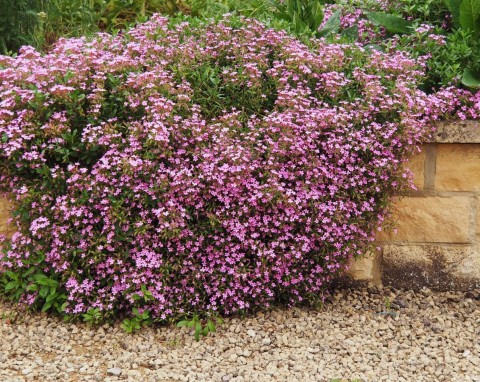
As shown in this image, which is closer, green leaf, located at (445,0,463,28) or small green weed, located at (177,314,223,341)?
small green weed, located at (177,314,223,341)

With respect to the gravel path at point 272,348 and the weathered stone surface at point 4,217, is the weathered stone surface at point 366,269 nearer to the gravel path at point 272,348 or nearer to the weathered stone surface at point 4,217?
the gravel path at point 272,348

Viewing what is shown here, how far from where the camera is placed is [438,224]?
12.4ft

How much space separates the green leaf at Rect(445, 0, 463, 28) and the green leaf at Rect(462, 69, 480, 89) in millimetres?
501

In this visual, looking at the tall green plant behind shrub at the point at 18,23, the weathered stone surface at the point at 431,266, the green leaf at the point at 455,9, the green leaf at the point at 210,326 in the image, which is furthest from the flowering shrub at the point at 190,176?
the tall green plant behind shrub at the point at 18,23

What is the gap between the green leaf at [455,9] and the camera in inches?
161

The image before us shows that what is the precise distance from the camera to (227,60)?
369 cm

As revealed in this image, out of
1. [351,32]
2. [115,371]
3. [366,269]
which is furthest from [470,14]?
[115,371]

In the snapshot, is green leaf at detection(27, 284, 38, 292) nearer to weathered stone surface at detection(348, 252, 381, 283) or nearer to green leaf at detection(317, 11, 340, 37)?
weathered stone surface at detection(348, 252, 381, 283)

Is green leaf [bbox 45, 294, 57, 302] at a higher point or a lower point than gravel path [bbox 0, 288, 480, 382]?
higher

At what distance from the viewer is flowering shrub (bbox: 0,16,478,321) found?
3.20 m

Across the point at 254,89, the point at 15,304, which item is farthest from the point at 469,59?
the point at 15,304

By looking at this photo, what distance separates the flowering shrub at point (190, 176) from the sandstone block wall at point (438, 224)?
21 centimetres

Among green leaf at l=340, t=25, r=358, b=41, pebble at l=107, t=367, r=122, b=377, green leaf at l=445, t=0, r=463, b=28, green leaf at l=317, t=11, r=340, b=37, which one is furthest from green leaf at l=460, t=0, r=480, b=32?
pebble at l=107, t=367, r=122, b=377

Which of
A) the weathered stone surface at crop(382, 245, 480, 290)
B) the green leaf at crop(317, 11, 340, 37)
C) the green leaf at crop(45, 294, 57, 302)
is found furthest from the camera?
the green leaf at crop(317, 11, 340, 37)
